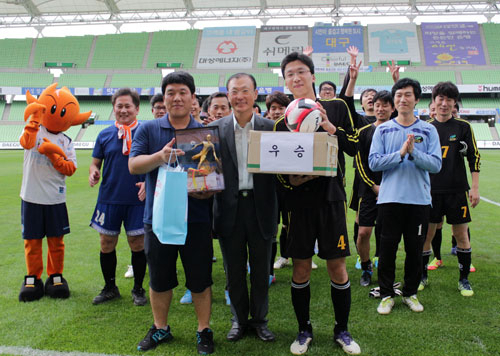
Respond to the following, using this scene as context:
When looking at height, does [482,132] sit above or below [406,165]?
above

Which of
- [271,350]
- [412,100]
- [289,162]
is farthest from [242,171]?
[412,100]

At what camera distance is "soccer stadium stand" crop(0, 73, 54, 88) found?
38219 mm

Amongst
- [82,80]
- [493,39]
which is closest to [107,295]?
[82,80]

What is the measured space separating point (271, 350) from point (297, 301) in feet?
1.32

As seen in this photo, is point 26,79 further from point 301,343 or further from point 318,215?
point 301,343

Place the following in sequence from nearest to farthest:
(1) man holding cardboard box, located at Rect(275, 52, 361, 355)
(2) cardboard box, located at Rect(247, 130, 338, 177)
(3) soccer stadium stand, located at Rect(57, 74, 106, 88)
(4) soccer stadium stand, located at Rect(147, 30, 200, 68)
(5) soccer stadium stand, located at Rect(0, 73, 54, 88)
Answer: (2) cardboard box, located at Rect(247, 130, 338, 177) → (1) man holding cardboard box, located at Rect(275, 52, 361, 355) → (5) soccer stadium stand, located at Rect(0, 73, 54, 88) → (3) soccer stadium stand, located at Rect(57, 74, 106, 88) → (4) soccer stadium stand, located at Rect(147, 30, 200, 68)

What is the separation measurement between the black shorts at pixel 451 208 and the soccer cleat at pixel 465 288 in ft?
2.03

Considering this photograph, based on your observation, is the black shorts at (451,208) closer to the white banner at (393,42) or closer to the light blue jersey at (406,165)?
the light blue jersey at (406,165)

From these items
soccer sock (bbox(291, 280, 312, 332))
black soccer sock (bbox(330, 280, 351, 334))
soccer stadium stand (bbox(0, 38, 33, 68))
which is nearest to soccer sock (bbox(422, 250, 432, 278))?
black soccer sock (bbox(330, 280, 351, 334))

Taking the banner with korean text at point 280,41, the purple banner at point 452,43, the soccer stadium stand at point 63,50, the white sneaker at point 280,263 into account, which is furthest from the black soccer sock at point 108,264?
the soccer stadium stand at point 63,50

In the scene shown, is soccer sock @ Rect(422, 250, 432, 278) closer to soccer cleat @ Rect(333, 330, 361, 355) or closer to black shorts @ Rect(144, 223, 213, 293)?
soccer cleat @ Rect(333, 330, 361, 355)

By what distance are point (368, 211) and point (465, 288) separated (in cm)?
121

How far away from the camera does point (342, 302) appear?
2785 mm

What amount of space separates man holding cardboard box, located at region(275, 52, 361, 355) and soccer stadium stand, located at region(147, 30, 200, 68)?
38.9m
